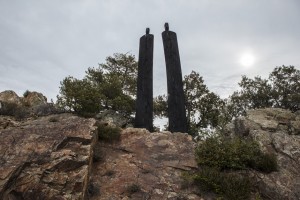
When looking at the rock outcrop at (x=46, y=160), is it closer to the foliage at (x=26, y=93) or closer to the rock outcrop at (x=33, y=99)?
the rock outcrop at (x=33, y=99)

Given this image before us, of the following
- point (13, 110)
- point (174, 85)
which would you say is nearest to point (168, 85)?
point (174, 85)

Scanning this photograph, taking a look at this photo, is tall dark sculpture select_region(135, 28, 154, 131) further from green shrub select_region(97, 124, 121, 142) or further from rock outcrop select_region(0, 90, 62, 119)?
rock outcrop select_region(0, 90, 62, 119)

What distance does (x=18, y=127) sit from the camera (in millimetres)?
12266

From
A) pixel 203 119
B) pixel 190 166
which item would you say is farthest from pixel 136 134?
pixel 203 119

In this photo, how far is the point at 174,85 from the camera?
723 inches

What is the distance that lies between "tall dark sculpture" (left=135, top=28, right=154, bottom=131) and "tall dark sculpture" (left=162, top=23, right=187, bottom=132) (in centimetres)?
116

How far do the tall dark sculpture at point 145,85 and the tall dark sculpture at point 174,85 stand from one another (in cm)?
116

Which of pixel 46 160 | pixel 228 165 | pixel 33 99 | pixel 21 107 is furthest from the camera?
pixel 33 99

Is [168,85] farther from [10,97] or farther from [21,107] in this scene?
[10,97]

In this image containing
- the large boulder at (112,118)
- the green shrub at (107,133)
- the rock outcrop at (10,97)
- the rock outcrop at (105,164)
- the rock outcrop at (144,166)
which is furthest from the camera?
the large boulder at (112,118)

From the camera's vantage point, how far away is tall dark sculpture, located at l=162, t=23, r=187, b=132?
17.4 m

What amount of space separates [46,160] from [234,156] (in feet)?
24.2

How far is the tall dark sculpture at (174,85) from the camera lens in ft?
57.1

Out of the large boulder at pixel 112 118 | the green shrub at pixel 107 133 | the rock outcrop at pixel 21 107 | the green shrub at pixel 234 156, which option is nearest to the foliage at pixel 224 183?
the green shrub at pixel 234 156
